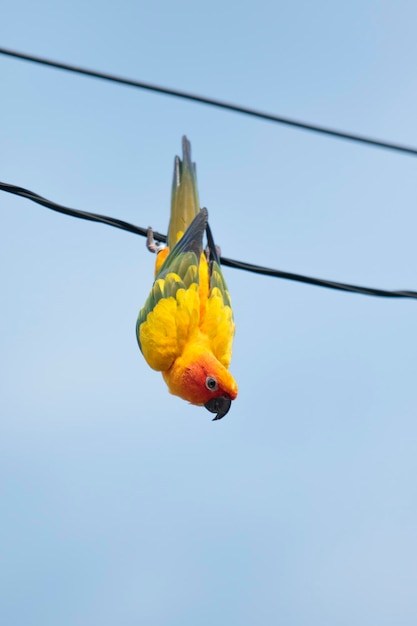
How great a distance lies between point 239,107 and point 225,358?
130 inches

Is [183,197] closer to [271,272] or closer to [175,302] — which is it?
[175,302]

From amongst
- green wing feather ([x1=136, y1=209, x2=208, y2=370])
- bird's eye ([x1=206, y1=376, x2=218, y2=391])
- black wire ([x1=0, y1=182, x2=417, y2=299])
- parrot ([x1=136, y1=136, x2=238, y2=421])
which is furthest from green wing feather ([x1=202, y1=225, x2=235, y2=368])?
black wire ([x1=0, y1=182, x2=417, y2=299])

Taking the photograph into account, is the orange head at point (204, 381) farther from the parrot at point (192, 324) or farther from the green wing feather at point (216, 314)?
the green wing feather at point (216, 314)

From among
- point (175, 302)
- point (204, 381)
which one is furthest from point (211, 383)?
point (175, 302)

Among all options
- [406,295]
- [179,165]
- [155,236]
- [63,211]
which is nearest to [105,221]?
[63,211]

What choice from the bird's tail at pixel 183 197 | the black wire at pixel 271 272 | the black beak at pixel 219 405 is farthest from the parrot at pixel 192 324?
the black wire at pixel 271 272

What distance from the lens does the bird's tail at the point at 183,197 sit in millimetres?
7945

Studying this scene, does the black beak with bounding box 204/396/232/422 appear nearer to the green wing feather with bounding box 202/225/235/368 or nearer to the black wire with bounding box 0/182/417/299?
the green wing feather with bounding box 202/225/235/368

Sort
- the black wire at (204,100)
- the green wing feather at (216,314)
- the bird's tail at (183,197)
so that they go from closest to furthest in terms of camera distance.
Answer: the black wire at (204,100) < the green wing feather at (216,314) < the bird's tail at (183,197)

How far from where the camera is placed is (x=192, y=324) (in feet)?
24.6

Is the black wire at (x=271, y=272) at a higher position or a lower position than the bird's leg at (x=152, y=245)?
lower

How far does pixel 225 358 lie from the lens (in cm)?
771

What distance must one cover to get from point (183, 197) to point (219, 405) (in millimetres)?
1823

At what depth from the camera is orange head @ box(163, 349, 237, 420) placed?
7.21 metres
